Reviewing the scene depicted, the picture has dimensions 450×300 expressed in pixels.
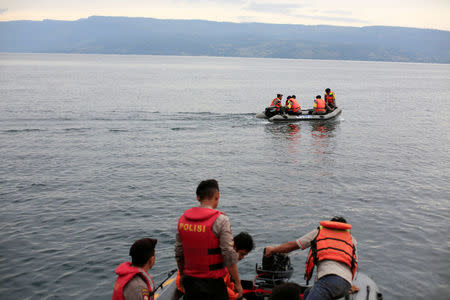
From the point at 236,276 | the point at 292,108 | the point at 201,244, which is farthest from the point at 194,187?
the point at 292,108

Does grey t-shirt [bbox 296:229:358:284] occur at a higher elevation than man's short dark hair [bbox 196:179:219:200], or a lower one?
lower

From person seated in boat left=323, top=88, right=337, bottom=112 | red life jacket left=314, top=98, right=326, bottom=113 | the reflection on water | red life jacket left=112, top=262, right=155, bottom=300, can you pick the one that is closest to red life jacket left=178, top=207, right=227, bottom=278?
red life jacket left=112, top=262, right=155, bottom=300

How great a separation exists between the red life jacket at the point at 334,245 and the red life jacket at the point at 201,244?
1.17 metres

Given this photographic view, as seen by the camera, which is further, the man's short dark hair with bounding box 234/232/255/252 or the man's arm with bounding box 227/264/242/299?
the man's short dark hair with bounding box 234/232/255/252

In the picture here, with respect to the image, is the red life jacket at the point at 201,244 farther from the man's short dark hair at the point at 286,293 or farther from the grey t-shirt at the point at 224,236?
the man's short dark hair at the point at 286,293

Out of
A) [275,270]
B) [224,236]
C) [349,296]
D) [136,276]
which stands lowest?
[349,296]

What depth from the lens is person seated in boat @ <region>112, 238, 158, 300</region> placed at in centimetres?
441

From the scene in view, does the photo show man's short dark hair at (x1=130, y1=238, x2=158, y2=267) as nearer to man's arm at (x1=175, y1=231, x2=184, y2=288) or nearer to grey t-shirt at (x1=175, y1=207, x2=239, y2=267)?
man's arm at (x1=175, y1=231, x2=184, y2=288)

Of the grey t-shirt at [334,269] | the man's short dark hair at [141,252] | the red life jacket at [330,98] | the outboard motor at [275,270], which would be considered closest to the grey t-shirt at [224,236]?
the man's short dark hair at [141,252]

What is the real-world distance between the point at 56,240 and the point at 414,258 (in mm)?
8690

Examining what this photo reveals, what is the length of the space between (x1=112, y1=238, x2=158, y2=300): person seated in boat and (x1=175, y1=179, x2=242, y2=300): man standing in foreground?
15.2 inches

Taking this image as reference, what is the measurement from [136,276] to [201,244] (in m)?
0.82

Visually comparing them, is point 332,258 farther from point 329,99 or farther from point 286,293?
point 329,99

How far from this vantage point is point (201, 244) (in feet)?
14.5
